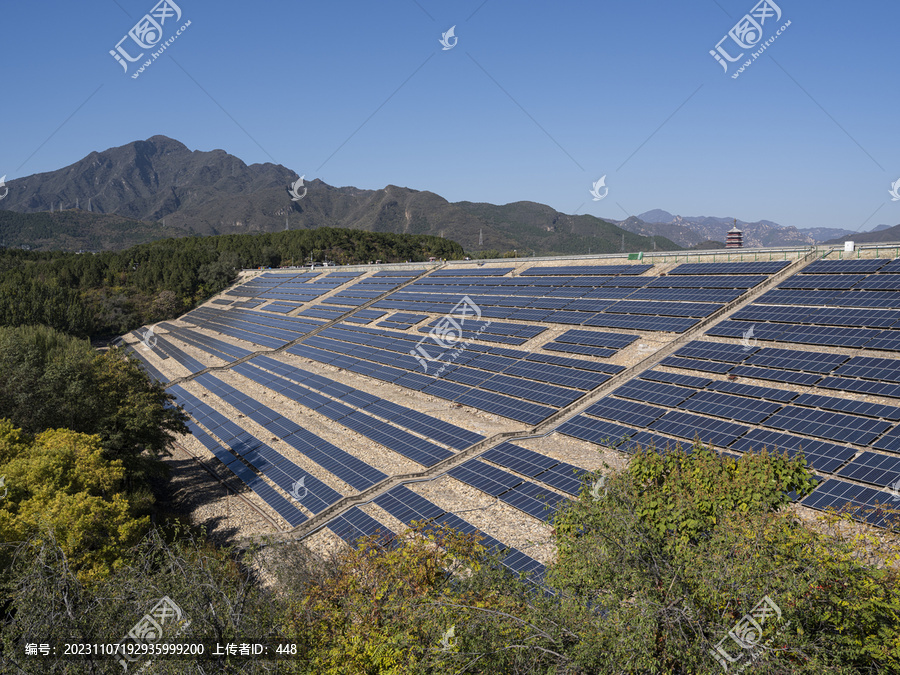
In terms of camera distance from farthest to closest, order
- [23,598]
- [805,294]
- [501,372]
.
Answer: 1. [501,372]
2. [805,294]
3. [23,598]

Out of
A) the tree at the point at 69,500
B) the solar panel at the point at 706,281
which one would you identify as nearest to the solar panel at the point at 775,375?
the solar panel at the point at 706,281

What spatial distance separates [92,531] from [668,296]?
40.6 m

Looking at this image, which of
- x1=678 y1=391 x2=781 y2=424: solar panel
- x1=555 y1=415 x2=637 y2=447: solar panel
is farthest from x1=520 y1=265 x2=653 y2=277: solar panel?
x1=555 y1=415 x2=637 y2=447: solar panel

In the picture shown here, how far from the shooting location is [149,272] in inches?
4596

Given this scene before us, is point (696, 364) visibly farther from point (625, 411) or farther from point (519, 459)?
point (519, 459)

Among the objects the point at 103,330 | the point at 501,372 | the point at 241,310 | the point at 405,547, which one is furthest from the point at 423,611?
the point at 103,330

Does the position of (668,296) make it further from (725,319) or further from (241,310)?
(241,310)

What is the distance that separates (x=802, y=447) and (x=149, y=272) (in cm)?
12677

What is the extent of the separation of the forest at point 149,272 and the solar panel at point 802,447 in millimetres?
88355

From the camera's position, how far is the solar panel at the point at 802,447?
70.6 feet

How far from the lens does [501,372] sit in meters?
41.4

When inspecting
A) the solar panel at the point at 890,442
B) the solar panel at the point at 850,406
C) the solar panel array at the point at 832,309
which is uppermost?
the solar panel array at the point at 832,309

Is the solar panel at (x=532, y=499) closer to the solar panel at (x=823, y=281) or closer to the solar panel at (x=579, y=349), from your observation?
the solar panel at (x=579, y=349)

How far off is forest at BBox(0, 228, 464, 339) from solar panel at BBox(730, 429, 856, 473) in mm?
88355
